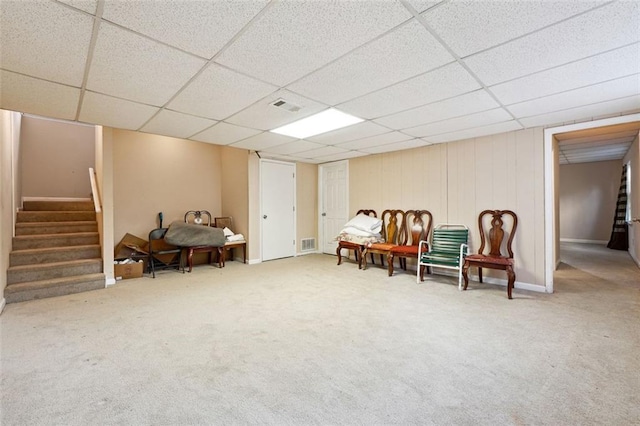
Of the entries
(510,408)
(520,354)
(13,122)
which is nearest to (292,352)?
(510,408)

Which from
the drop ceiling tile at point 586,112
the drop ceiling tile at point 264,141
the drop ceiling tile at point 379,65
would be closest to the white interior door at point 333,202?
the drop ceiling tile at point 264,141

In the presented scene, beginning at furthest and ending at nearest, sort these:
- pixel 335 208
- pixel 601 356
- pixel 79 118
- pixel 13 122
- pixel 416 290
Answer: pixel 335 208 → pixel 13 122 → pixel 416 290 → pixel 79 118 → pixel 601 356

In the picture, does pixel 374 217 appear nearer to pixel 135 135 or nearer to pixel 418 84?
pixel 418 84

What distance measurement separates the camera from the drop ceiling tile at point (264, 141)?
4.20m

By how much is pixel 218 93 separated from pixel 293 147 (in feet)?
8.08

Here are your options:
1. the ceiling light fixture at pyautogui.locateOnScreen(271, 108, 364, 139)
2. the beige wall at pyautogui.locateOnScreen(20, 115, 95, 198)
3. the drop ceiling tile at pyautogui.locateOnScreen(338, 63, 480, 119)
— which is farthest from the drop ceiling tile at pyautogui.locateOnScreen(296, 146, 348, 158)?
the beige wall at pyautogui.locateOnScreen(20, 115, 95, 198)

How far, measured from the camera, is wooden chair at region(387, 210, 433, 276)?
4566mm

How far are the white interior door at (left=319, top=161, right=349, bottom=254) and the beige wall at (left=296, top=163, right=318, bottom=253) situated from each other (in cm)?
20

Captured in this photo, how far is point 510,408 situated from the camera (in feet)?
5.26

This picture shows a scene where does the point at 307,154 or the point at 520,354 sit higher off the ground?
the point at 307,154

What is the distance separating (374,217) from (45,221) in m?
5.76

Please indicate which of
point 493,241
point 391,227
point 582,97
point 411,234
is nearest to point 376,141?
point 391,227

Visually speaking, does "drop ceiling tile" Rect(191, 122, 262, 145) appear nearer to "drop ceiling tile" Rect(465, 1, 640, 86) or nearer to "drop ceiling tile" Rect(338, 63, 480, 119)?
"drop ceiling tile" Rect(338, 63, 480, 119)

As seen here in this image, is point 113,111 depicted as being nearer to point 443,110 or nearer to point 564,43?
point 443,110
